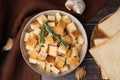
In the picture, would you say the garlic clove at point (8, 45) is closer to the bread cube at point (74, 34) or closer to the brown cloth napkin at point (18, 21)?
the brown cloth napkin at point (18, 21)

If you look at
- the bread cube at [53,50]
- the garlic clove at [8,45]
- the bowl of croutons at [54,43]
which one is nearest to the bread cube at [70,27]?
the bowl of croutons at [54,43]

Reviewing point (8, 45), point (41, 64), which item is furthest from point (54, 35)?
point (8, 45)

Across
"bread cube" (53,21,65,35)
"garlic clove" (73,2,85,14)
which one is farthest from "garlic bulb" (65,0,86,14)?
"bread cube" (53,21,65,35)

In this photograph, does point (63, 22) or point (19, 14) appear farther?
point (19, 14)

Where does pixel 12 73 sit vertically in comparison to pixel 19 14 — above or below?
below

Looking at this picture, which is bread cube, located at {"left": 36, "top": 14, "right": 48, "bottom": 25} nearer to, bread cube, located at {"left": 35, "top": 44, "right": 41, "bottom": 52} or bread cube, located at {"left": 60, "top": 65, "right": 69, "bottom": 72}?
bread cube, located at {"left": 35, "top": 44, "right": 41, "bottom": 52}

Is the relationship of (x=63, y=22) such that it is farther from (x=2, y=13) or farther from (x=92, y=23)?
(x=2, y=13)

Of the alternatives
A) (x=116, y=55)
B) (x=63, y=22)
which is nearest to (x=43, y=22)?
(x=63, y=22)

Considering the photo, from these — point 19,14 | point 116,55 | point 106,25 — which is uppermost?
point 19,14
